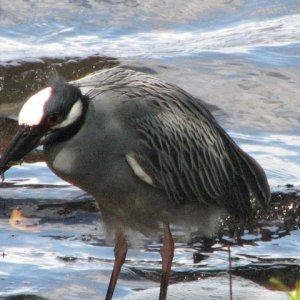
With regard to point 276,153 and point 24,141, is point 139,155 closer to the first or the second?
point 24,141

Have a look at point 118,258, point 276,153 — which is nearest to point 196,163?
point 118,258

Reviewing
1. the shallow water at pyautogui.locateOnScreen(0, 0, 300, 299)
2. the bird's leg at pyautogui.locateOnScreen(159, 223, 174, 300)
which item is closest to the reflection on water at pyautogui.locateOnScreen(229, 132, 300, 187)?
the shallow water at pyautogui.locateOnScreen(0, 0, 300, 299)

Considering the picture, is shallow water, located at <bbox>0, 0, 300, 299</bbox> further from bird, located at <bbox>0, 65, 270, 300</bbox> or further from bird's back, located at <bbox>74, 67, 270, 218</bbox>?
bird's back, located at <bbox>74, 67, 270, 218</bbox>

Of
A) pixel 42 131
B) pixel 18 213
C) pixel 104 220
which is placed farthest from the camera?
pixel 18 213

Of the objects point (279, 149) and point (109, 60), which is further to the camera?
point (109, 60)

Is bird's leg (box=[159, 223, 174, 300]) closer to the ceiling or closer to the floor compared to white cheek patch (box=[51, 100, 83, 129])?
closer to the floor

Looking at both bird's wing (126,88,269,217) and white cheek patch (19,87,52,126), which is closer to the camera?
white cheek patch (19,87,52,126)

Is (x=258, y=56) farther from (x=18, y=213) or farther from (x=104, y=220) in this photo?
(x=104, y=220)

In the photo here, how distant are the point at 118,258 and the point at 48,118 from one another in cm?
146

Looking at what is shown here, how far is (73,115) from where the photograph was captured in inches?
244

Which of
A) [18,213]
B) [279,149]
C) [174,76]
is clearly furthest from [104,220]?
[174,76]

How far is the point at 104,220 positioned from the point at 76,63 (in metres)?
5.12

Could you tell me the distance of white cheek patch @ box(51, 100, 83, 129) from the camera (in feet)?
20.2

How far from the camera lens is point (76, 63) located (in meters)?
11.9
